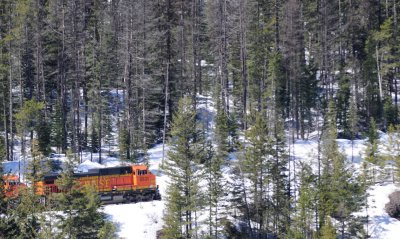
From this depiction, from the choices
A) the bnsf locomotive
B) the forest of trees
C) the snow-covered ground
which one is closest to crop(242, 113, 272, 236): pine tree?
the forest of trees

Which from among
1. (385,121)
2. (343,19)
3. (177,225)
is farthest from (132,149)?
(343,19)

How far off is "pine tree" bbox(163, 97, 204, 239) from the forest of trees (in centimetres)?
10

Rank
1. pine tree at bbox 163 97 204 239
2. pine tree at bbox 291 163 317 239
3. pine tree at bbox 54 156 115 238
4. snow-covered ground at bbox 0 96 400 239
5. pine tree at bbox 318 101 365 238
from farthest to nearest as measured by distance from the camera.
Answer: pine tree at bbox 318 101 365 238, pine tree at bbox 291 163 317 239, snow-covered ground at bbox 0 96 400 239, pine tree at bbox 163 97 204 239, pine tree at bbox 54 156 115 238

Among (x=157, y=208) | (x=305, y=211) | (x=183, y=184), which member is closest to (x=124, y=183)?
(x=157, y=208)

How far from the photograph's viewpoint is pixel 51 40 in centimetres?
5041

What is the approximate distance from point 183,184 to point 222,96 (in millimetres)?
16202

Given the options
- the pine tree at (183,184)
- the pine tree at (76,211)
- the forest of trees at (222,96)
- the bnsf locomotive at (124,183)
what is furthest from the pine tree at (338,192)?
the pine tree at (76,211)

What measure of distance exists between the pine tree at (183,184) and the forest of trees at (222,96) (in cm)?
10

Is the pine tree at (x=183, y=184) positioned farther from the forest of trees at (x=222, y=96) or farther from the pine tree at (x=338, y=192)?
the pine tree at (x=338, y=192)

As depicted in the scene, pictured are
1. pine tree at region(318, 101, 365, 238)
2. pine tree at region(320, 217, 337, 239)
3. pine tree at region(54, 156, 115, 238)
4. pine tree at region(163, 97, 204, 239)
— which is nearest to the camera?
pine tree at region(54, 156, 115, 238)

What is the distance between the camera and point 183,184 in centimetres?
2938

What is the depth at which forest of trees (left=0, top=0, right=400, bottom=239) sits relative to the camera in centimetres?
3234

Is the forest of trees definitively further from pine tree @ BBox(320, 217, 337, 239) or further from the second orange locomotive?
the second orange locomotive

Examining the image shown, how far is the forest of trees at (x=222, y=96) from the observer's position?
106 ft
